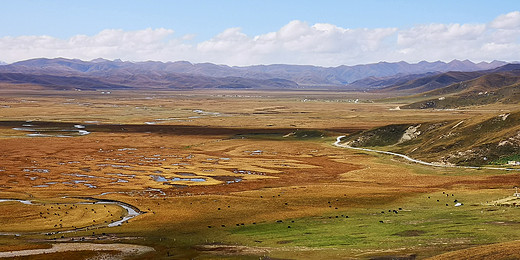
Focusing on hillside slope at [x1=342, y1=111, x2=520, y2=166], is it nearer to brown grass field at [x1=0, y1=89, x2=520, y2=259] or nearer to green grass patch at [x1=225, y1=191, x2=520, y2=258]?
brown grass field at [x1=0, y1=89, x2=520, y2=259]

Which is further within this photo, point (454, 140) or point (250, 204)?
point (454, 140)

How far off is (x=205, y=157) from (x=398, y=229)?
276ft

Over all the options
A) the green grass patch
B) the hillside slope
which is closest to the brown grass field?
the green grass patch

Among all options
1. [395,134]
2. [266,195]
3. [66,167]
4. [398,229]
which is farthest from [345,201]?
[395,134]

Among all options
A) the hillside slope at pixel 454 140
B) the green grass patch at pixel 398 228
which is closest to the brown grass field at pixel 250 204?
the green grass patch at pixel 398 228

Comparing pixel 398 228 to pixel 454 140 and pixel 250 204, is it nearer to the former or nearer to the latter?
pixel 250 204

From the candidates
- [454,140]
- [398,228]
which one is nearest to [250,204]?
[398,228]

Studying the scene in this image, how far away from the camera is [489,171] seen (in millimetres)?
101562

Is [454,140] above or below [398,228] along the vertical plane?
above

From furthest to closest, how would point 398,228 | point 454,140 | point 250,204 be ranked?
point 454,140 < point 250,204 < point 398,228

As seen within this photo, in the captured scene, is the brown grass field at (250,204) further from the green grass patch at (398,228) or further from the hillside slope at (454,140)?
the hillside slope at (454,140)

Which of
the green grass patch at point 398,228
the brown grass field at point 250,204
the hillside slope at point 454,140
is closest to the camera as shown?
the green grass patch at point 398,228

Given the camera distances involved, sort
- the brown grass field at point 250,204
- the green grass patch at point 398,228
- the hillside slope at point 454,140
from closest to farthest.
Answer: the green grass patch at point 398,228 → the brown grass field at point 250,204 → the hillside slope at point 454,140

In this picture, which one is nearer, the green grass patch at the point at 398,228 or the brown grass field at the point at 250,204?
the green grass patch at the point at 398,228
